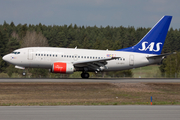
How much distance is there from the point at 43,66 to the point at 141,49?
1531 cm

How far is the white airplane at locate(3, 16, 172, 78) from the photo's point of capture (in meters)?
39.5

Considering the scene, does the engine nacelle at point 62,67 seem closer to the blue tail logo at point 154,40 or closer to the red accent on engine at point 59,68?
the red accent on engine at point 59,68

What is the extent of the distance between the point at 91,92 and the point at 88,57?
1301cm

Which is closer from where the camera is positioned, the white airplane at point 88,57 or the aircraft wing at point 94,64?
the aircraft wing at point 94,64

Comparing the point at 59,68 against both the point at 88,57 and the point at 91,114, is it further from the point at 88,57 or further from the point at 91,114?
the point at 91,114

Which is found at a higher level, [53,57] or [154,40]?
[154,40]

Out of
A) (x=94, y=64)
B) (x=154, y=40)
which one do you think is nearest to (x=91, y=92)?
(x=94, y=64)

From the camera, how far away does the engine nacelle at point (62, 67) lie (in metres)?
38.2

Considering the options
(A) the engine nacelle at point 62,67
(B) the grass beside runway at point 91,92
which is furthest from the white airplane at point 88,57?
(B) the grass beside runway at point 91,92

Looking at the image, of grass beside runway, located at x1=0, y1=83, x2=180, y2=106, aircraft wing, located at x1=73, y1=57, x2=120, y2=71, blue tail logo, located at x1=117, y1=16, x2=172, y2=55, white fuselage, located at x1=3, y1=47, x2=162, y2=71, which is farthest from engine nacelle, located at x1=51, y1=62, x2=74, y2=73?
blue tail logo, located at x1=117, y1=16, x2=172, y2=55

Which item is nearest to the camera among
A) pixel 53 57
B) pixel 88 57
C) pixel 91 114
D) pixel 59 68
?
pixel 91 114

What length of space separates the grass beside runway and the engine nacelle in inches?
246

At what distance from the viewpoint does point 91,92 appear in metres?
28.5

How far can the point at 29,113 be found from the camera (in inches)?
633
